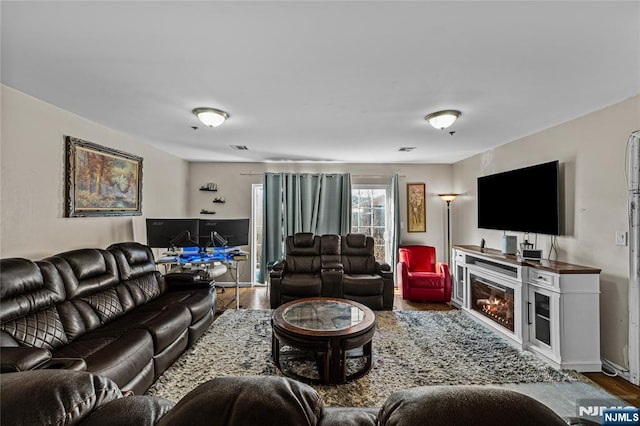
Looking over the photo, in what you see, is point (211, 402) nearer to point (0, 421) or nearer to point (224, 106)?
point (0, 421)

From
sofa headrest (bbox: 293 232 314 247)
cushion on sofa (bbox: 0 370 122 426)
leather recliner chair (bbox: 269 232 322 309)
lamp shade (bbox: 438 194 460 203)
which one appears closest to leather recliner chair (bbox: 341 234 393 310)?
leather recliner chair (bbox: 269 232 322 309)

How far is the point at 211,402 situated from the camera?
616 millimetres

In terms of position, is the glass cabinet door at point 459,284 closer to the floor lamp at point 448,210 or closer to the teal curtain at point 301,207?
the floor lamp at point 448,210

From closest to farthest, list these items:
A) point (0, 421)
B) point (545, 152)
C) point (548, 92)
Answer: point (0, 421)
point (548, 92)
point (545, 152)

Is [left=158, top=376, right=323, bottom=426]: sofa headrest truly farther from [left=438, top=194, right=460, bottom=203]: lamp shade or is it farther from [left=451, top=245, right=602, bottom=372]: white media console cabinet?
[left=438, top=194, right=460, bottom=203]: lamp shade

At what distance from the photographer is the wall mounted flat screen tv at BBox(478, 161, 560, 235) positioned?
123 inches

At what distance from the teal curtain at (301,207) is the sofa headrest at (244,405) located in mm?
4885

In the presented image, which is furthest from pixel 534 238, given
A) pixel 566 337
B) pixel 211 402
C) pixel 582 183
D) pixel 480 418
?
pixel 211 402

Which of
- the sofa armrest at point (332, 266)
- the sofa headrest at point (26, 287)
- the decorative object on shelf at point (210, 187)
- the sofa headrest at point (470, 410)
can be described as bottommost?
the sofa armrest at point (332, 266)

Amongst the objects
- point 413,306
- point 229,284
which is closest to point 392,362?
point 413,306

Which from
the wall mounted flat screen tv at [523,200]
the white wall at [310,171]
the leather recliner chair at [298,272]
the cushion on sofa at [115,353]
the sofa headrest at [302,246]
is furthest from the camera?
the white wall at [310,171]

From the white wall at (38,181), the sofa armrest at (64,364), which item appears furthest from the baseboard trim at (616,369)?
the white wall at (38,181)

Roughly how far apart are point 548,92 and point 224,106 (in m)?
2.83

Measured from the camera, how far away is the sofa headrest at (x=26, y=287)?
1.91m
